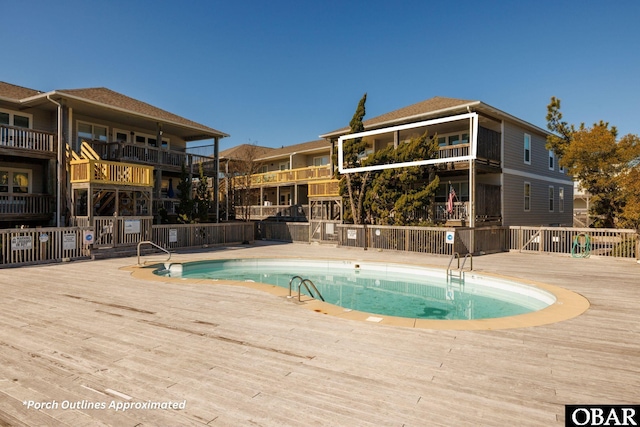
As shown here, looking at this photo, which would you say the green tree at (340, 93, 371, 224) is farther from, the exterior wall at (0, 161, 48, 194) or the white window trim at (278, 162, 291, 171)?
the exterior wall at (0, 161, 48, 194)

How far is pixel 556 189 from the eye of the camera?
2612cm

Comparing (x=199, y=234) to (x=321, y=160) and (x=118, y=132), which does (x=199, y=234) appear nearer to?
(x=118, y=132)

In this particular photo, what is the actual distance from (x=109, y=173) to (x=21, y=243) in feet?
15.9

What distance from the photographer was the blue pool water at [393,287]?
29.5ft

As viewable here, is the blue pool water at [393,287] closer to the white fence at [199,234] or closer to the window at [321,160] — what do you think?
the white fence at [199,234]

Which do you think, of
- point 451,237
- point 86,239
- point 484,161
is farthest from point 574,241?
point 86,239

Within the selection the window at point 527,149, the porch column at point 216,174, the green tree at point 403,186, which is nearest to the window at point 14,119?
the porch column at point 216,174

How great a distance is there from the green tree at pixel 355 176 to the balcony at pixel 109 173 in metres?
10.8

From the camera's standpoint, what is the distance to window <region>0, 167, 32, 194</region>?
18.0 meters

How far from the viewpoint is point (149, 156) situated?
68.6 ft

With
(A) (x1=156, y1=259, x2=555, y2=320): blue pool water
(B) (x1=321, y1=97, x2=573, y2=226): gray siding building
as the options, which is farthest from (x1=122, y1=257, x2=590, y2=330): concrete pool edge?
(B) (x1=321, y1=97, x2=573, y2=226): gray siding building

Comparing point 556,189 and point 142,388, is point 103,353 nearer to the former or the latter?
point 142,388

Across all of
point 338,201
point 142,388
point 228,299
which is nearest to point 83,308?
point 228,299

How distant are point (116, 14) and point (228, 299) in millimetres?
14132
